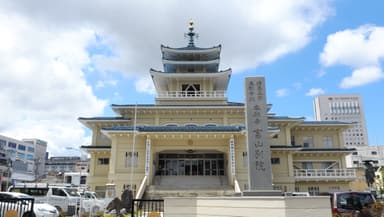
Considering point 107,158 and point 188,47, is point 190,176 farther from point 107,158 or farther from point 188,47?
point 188,47

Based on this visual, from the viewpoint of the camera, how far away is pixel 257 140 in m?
10.3

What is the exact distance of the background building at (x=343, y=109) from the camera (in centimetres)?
12394

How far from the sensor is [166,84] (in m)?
35.7

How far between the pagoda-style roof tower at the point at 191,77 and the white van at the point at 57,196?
14556mm

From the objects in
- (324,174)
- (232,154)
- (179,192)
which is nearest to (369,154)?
(324,174)

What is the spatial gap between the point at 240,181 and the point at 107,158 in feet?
45.5

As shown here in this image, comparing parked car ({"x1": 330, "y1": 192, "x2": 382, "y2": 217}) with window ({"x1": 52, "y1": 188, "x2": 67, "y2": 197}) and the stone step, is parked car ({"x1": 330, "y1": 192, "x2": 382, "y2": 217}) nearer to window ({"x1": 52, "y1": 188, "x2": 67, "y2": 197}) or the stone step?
the stone step

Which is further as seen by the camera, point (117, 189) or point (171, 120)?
point (171, 120)

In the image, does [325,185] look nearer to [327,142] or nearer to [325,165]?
[325,165]

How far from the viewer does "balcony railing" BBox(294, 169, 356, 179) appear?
2927 cm

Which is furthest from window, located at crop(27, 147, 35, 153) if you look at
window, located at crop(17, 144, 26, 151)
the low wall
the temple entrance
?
the low wall

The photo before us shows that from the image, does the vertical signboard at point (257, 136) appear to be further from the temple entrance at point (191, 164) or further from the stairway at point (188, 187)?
the temple entrance at point (191, 164)

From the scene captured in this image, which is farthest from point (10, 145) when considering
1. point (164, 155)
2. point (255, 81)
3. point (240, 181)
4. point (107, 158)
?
point (255, 81)

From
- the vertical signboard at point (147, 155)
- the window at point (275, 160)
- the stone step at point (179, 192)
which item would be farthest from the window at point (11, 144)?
the window at point (275, 160)
